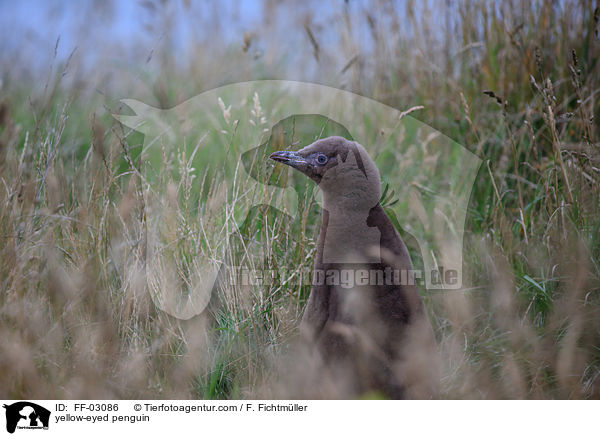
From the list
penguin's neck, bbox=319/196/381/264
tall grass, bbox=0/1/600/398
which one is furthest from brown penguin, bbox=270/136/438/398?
tall grass, bbox=0/1/600/398

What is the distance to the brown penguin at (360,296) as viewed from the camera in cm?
201

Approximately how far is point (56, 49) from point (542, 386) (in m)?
2.53

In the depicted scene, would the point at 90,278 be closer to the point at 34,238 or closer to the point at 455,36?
the point at 34,238

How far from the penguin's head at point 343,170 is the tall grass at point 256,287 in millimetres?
477

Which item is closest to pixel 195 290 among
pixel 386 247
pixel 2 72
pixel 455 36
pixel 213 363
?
pixel 213 363

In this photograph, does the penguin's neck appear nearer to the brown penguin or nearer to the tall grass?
the brown penguin

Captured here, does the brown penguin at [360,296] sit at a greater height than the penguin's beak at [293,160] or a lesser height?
lesser

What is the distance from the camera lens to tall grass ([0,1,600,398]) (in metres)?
2.16

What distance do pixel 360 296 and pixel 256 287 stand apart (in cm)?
63

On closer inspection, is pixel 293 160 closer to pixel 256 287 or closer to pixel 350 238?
pixel 350 238
